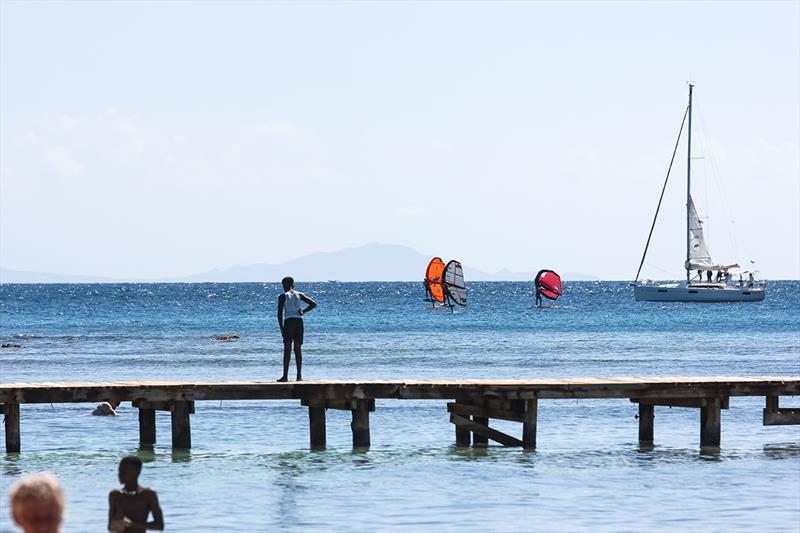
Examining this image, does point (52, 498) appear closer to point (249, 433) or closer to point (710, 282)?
point (249, 433)

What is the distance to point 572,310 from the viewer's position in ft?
420

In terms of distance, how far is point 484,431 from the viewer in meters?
25.0

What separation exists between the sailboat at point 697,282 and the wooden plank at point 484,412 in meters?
92.2

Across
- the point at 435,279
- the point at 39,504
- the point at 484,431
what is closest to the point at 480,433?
the point at 484,431

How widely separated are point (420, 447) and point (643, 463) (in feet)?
14.8

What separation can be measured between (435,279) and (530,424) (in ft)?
331

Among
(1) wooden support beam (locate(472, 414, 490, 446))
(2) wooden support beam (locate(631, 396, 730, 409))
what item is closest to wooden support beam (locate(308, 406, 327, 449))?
(1) wooden support beam (locate(472, 414, 490, 446))

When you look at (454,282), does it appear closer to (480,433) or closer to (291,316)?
(480,433)

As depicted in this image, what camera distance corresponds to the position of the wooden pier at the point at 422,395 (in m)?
23.3

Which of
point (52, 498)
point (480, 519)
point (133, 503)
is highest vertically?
point (52, 498)

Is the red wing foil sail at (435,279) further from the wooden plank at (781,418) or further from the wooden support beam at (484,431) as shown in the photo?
the wooden support beam at (484,431)

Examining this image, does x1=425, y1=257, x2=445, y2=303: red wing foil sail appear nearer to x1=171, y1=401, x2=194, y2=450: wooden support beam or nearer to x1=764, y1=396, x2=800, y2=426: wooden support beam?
x1=764, y1=396, x2=800, y2=426: wooden support beam

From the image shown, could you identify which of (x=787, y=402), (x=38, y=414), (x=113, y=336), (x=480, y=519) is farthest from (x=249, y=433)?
(x=113, y=336)

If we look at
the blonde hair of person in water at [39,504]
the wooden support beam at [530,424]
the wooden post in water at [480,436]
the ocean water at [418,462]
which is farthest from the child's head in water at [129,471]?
the wooden post in water at [480,436]
